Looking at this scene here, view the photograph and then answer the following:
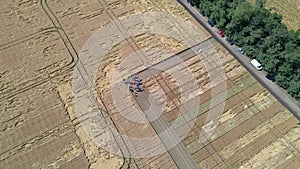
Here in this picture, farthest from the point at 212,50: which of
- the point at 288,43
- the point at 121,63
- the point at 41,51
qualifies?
the point at 41,51

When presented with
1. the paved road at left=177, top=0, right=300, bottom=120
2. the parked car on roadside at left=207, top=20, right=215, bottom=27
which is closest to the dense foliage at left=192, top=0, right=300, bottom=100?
the parked car on roadside at left=207, top=20, right=215, bottom=27

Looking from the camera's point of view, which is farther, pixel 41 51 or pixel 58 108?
pixel 41 51

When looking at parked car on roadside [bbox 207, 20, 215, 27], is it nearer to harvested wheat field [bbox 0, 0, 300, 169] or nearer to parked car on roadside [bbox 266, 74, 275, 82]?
harvested wheat field [bbox 0, 0, 300, 169]

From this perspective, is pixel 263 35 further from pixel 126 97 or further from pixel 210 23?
pixel 126 97

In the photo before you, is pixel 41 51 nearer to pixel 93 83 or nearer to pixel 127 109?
pixel 93 83

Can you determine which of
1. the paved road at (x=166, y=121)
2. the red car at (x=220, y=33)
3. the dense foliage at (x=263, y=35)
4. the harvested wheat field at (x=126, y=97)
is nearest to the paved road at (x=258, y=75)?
the red car at (x=220, y=33)

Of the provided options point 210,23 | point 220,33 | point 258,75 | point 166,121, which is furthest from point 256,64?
point 166,121
